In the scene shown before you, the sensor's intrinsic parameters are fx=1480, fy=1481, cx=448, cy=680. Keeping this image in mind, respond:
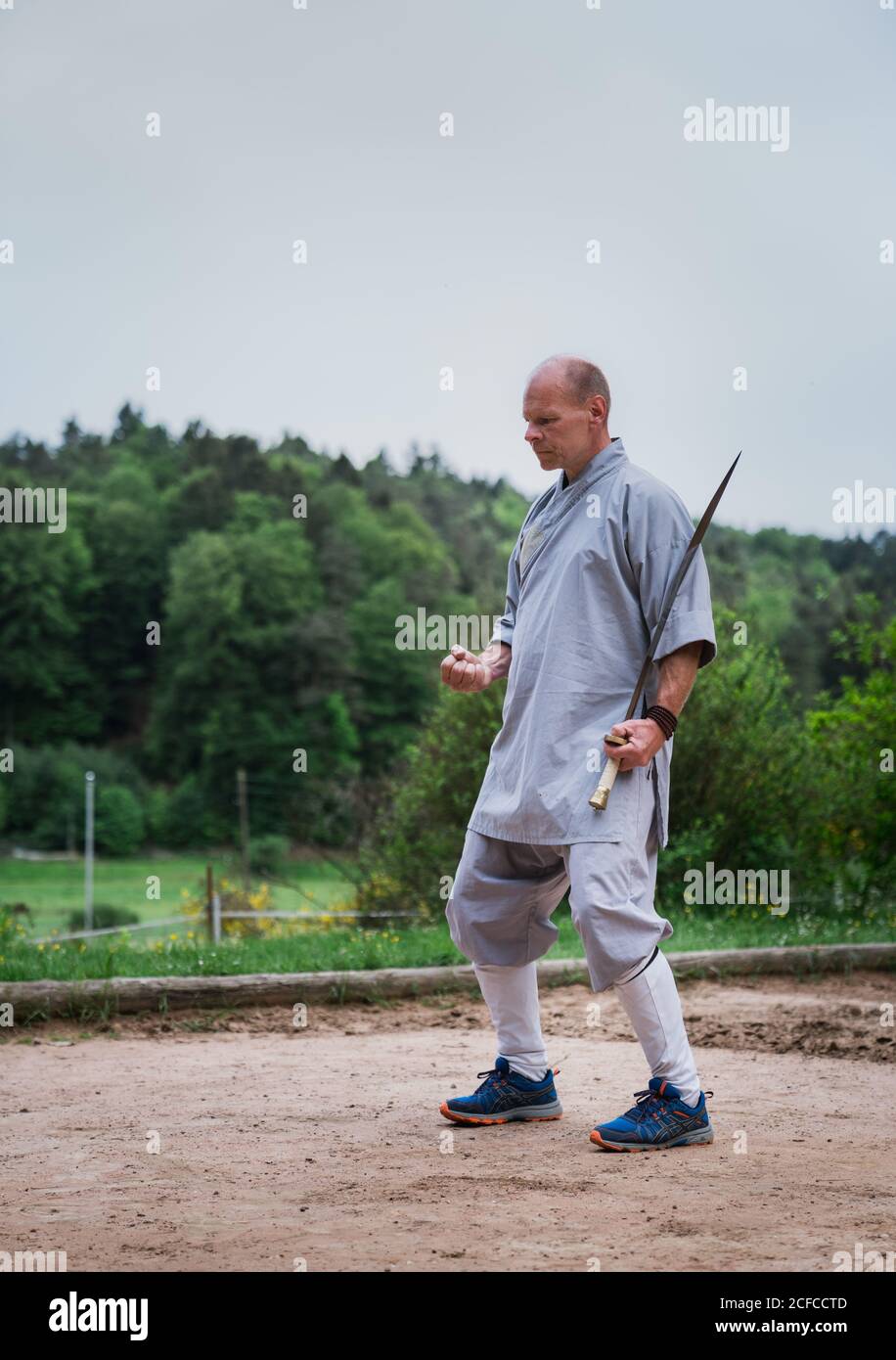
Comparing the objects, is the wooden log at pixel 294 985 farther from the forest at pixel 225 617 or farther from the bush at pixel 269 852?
the bush at pixel 269 852

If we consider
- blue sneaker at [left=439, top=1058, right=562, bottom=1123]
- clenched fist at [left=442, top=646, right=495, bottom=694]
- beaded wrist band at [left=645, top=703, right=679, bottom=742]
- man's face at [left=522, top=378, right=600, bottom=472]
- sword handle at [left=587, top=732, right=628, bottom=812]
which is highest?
man's face at [left=522, top=378, right=600, bottom=472]

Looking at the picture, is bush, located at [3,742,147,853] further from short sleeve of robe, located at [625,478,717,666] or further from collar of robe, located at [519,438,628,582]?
short sleeve of robe, located at [625,478,717,666]

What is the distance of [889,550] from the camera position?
64.4m

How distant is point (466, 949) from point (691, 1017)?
245 cm

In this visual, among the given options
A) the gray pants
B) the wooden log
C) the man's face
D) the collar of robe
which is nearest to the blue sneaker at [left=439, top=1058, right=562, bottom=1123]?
the gray pants

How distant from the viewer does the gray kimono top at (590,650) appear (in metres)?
4.08

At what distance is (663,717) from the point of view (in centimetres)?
406

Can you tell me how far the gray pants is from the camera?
3.93m

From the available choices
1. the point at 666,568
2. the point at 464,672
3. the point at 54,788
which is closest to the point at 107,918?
the point at 54,788

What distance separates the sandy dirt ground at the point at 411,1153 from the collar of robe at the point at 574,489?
Result: 174 cm

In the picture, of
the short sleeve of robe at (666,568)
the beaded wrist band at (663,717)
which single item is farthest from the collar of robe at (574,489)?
the beaded wrist band at (663,717)

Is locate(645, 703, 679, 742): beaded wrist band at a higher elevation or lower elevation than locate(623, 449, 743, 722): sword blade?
lower

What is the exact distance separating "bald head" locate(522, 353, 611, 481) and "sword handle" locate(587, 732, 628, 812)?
0.88 metres
